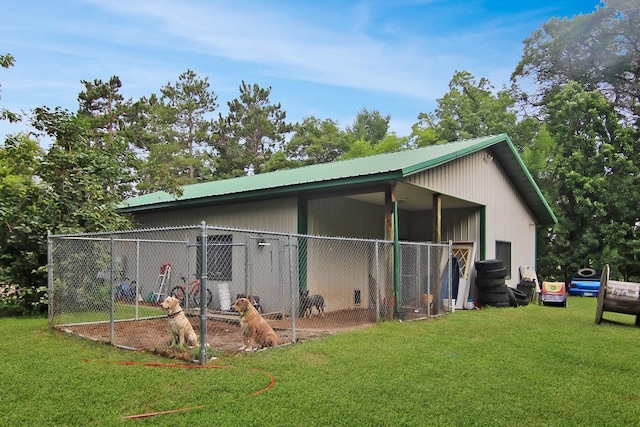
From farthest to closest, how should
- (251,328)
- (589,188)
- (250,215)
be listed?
(589,188) < (250,215) < (251,328)

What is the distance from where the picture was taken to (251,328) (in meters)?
6.42

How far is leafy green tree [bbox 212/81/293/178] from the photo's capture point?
1427 inches

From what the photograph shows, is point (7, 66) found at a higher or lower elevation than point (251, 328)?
higher

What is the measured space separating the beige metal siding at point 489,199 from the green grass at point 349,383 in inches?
173

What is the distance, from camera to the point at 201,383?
473 cm

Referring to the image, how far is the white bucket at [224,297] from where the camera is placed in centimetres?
1134

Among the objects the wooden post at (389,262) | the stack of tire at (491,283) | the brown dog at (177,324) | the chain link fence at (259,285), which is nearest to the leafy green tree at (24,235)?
the chain link fence at (259,285)

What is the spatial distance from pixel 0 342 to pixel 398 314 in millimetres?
6634

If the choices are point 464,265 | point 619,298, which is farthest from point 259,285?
point 619,298

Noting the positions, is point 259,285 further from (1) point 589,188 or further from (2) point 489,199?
(1) point 589,188

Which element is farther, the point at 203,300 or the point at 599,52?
the point at 599,52

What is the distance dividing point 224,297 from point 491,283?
21.7ft

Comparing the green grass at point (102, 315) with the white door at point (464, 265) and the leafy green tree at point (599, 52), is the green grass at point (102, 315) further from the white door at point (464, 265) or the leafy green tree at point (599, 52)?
the leafy green tree at point (599, 52)

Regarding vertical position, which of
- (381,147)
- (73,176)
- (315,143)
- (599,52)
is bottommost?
(73,176)
